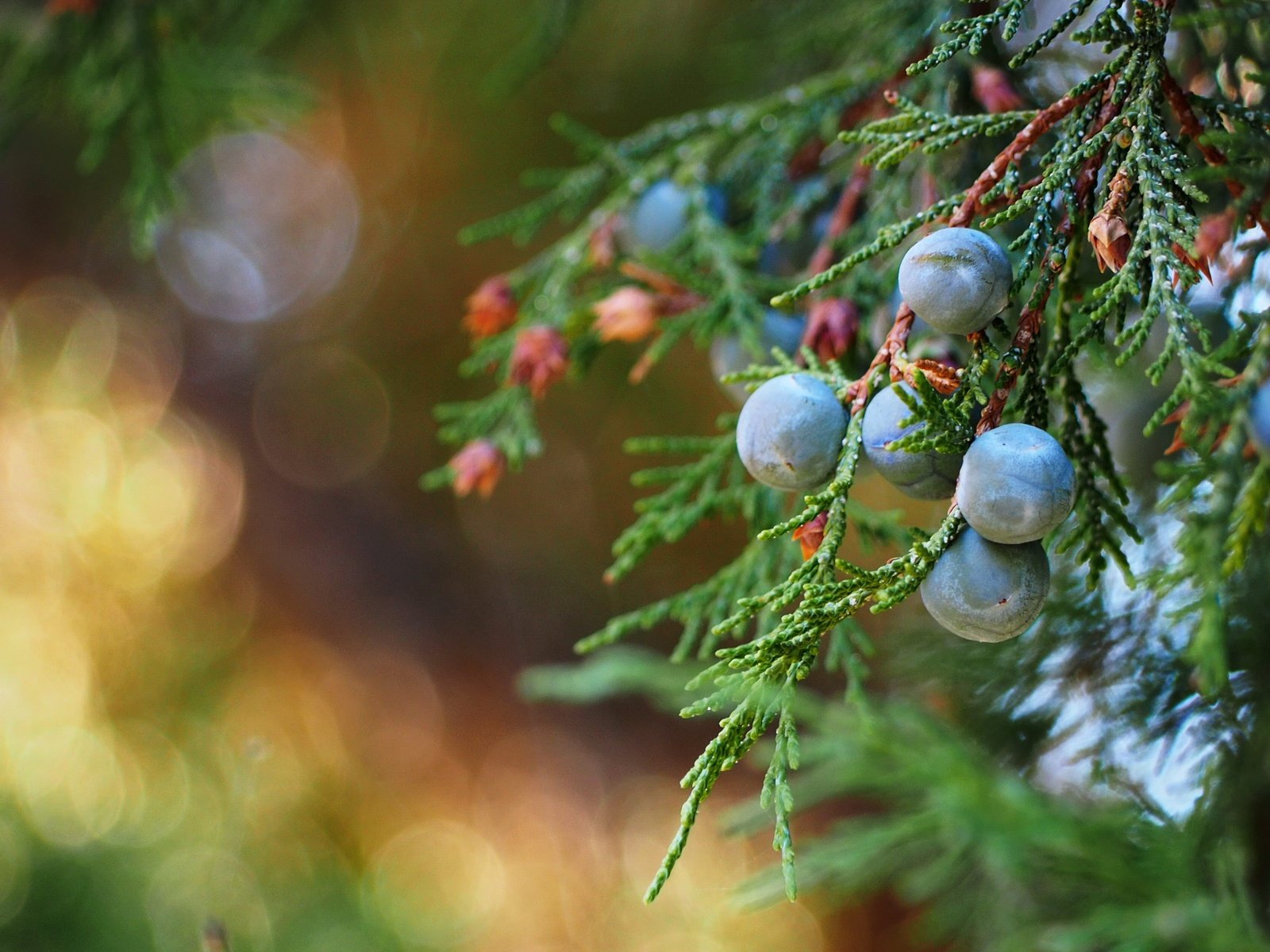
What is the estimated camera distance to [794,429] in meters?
0.51

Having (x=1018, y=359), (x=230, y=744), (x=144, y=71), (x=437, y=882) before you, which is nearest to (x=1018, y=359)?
(x=1018, y=359)

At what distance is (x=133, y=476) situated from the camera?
2.98 meters

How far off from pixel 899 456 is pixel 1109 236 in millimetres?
175

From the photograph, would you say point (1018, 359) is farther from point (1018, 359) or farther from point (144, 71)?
point (144, 71)

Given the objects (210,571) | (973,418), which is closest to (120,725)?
(210,571)

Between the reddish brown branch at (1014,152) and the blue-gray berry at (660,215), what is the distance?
14.8 inches

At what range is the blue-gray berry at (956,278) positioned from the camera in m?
0.47

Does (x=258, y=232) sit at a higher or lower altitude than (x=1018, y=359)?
higher

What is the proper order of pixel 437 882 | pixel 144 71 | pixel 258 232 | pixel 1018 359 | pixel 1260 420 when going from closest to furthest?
1. pixel 1260 420
2. pixel 1018 359
3. pixel 144 71
4. pixel 258 232
5. pixel 437 882

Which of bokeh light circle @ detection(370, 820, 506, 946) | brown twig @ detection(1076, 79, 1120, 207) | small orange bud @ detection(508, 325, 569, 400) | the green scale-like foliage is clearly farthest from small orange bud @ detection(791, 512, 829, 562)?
bokeh light circle @ detection(370, 820, 506, 946)

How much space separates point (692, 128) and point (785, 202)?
13cm

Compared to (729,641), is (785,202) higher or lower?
higher

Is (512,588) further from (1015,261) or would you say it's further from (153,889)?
(1015,261)

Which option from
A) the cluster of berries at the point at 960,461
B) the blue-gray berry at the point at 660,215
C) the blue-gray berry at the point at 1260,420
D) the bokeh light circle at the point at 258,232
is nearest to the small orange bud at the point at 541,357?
the blue-gray berry at the point at 660,215
